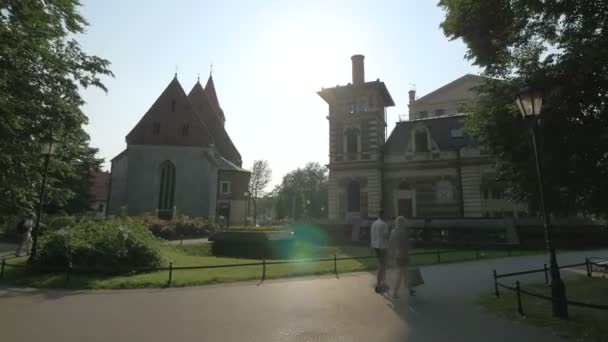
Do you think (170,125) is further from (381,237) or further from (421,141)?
(381,237)

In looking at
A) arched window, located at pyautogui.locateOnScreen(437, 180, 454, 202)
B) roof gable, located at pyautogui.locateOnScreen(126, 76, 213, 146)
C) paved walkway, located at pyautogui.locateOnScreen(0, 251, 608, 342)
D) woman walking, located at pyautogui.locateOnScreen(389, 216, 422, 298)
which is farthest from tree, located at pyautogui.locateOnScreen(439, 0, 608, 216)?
roof gable, located at pyautogui.locateOnScreen(126, 76, 213, 146)

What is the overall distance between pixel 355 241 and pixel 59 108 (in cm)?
1948

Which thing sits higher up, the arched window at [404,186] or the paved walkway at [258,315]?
the arched window at [404,186]

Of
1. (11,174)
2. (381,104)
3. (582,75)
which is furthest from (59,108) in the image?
(381,104)

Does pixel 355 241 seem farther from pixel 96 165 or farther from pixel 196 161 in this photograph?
pixel 96 165

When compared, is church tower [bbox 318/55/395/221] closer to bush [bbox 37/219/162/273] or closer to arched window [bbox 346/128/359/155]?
arched window [bbox 346/128/359/155]

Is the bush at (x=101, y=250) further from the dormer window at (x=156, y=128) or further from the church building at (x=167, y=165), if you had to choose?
the dormer window at (x=156, y=128)

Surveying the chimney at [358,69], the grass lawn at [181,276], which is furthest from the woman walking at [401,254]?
the chimney at [358,69]

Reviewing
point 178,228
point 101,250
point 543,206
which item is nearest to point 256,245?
point 101,250

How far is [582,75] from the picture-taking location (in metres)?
8.92

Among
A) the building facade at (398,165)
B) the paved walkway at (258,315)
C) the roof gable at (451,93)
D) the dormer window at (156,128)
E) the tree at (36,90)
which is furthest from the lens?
the roof gable at (451,93)

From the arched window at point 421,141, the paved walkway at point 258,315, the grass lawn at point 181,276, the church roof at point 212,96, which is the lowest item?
the paved walkway at point 258,315

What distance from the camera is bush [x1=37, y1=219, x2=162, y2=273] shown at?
38.8 ft

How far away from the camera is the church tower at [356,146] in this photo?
32312 mm
